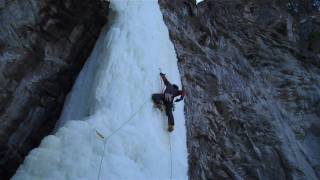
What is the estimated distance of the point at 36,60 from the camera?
1207cm

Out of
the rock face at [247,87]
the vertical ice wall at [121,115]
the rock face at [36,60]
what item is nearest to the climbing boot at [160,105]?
the vertical ice wall at [121,115]

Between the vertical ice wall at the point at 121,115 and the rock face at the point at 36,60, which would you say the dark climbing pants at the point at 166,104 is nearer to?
the vertical ice wall at the point at 121,115

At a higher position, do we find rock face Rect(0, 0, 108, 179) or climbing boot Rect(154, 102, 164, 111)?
rock face Rect(0, 0, 108, 179)

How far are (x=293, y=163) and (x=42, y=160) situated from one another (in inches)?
377

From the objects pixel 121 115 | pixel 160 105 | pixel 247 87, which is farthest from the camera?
pixel 247 87

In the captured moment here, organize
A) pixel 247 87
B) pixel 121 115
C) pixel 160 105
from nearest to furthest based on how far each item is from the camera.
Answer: pixel 121 115 < pixel 160 105 < pixel 247 87

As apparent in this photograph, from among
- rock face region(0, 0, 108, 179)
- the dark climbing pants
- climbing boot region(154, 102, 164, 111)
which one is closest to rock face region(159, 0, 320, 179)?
the dark climbing pants

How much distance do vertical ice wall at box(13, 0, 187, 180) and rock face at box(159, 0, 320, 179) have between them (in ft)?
4.34

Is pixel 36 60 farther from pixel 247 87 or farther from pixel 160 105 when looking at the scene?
pixel 247 87

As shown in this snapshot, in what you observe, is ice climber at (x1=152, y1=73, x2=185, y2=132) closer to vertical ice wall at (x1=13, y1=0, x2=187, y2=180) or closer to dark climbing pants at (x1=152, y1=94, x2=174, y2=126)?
dark climbing pants at (x1=152, y1=94, x2=174, y2=126)

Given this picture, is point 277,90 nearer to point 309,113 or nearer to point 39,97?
→ point 309,113

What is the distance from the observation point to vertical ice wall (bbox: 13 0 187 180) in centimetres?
923

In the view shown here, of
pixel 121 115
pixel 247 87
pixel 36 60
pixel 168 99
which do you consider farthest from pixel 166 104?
pixel 247 87

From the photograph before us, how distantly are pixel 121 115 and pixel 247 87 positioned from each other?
8.35 m
